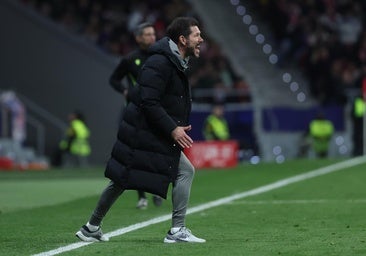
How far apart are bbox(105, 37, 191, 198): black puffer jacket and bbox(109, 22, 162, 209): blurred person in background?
469 cm

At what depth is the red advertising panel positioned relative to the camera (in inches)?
1166

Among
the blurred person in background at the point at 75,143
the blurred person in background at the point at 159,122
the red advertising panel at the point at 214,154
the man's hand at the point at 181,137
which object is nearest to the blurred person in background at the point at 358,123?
the red advertising panel at the point at 214,154

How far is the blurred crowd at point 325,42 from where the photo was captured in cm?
3538

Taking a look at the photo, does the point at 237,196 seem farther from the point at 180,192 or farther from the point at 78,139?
the point at 78,139

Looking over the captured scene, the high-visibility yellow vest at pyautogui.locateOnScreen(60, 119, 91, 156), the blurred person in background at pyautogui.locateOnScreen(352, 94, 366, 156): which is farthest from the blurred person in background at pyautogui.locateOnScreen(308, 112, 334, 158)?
the high-visibility yellow vest at pyautogui.locateOnScreen(60, 119, 91, 156)

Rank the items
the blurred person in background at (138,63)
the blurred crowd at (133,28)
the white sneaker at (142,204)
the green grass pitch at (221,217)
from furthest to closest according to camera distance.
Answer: the blurred crowd at (133,28) → the white sneaker at (142,204) → the blurred person in background at (138,63) → the green grass pitch at (221,217)

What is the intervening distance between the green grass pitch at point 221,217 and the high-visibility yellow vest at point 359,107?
9.09 metres

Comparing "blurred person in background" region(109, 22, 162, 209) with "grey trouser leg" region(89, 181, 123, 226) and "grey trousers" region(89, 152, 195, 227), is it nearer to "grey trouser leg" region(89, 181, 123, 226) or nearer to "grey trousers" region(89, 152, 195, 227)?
"grey trouser leg" region(89, 181, 123, 226)

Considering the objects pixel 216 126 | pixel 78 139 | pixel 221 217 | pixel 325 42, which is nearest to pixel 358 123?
pixel 325 42

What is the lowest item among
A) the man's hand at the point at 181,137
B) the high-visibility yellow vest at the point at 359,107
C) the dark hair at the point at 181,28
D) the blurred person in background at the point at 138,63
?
the man's hand at the point at 181,137

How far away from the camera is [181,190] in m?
11.6

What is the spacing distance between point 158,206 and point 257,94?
1987 centimetres

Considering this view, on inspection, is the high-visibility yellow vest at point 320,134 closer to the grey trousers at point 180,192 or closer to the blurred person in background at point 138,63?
the blurred person in background at point 138,63

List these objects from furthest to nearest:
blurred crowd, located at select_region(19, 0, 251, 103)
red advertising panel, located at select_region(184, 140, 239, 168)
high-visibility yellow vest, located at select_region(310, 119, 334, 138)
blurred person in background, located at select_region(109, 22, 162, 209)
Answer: blurred crowd, located at select_region(19, 0, 251, 103), high-visibility yellow vest, located at select_region(310, 119, 334, 138), red advertising panel, located at select_region(184, 140, 239, 168), blurred person in background, located at select_region(109, 22, 162, 209)
